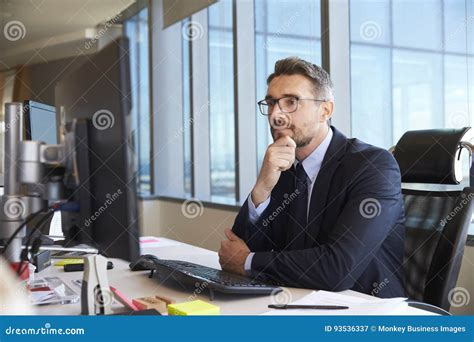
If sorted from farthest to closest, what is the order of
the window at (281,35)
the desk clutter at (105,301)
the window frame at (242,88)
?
the window at (281,35), the window frame at (242,88), the desk clutter at (105,301)

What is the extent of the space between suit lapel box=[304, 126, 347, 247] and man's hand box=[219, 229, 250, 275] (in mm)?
235

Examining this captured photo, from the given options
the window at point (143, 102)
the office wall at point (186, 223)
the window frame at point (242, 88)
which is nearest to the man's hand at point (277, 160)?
the window frame at point (242, 88)

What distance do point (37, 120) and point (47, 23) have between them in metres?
5.20

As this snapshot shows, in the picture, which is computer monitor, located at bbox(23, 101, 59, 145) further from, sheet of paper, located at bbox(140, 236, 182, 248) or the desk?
sheet of paper, located at bbox(140, 236, 182, 248)

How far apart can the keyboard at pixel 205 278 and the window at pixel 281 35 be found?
67.7 inches

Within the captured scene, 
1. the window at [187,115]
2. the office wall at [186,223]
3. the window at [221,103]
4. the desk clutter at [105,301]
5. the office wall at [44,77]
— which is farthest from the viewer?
the window at [187,115]

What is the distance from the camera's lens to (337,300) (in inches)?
49.4

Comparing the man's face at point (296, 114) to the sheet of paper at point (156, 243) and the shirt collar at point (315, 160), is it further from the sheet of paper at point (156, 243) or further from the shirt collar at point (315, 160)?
the sheet of paper at point (156, 243)

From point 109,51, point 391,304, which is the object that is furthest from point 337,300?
point 109,51

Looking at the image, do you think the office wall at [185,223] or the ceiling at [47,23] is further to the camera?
the ceiling at [47,23]

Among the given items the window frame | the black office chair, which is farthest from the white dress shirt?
the window frame

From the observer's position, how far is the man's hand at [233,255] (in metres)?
1.57
